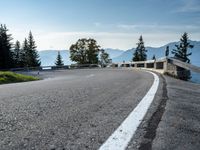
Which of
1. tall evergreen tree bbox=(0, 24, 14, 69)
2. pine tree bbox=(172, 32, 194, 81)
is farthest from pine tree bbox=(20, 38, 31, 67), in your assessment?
pine tree bbox=(172, 32, 194, 81)

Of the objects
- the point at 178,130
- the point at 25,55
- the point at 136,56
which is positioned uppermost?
the point at 25,55

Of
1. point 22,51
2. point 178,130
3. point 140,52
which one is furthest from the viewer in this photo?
point 140,52

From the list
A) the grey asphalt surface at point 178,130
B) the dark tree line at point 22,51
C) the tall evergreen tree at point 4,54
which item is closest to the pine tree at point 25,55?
the dark tree line at point 22,51

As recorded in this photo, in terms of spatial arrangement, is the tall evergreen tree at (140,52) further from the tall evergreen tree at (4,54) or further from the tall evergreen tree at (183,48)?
the tall evergreen tree at (4,54)

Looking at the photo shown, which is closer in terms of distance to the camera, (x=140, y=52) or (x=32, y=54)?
(x=32, y=54)

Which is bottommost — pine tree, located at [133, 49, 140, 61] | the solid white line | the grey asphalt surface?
the grey asphalt surface

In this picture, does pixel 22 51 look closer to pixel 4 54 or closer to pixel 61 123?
pixel 4 54

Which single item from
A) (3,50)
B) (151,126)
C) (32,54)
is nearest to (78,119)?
(151,126)

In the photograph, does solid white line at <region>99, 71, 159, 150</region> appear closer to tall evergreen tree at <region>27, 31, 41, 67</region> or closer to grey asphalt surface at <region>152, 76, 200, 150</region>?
grey asphalt surface at <region>152, 76, 200, 150</region>

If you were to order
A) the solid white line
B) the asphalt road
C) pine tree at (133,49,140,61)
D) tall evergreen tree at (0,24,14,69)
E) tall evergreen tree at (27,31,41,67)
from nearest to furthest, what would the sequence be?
the solid white line < the asphalt road < tall evergreen tree at (0,24,14,69) < tall evergreen tree at (27,31,41,67) < pine tree at (133,49,140,61)

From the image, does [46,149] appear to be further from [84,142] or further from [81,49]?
A: [81,49]

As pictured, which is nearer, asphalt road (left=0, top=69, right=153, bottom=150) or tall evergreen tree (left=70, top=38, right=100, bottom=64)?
asphalt road (left=0, top=69, right=153, bottom=150)

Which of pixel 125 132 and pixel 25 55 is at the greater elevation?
pixel 25 55

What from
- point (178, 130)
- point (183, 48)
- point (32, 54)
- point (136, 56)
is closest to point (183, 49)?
point (183, 48)
